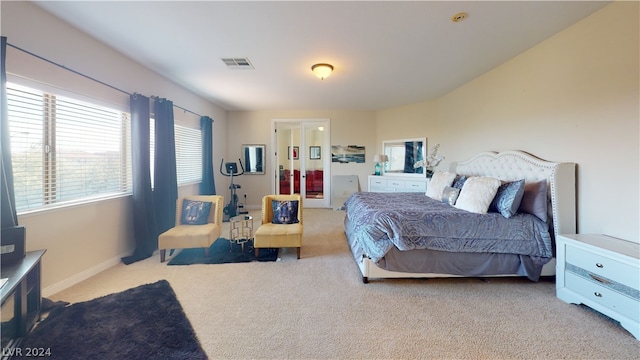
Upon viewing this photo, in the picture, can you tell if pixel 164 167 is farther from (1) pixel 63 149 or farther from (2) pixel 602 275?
(2) pixel 602 275

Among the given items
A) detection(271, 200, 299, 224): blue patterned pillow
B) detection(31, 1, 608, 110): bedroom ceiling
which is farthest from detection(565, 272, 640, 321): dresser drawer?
A: detection(271, 200, 299, 224): blue patterned pillow

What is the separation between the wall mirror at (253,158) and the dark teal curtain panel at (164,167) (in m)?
2.58

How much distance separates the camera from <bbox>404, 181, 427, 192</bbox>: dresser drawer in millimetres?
5035

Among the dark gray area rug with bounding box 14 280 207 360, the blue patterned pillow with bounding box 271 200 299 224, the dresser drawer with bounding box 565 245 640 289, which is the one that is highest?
the blue patterned pillow with bounding box 271 200 299 224

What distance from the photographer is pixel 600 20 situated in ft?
7.00

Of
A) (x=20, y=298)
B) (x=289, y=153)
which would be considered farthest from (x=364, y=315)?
(x=289, y=153)

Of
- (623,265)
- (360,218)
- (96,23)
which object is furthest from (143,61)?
(623,265)

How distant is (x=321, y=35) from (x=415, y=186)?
3737 mm

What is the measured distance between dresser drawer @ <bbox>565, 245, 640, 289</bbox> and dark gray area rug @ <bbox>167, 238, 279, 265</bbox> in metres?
2.94

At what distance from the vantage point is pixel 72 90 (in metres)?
2.36

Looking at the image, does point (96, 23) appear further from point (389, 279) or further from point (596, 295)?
point (596, 295)

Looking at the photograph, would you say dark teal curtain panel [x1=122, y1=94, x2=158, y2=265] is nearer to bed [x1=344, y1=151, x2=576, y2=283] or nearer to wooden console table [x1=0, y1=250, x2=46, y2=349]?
wooden console table [x1=0, y1=250, x2=46, y2=349]

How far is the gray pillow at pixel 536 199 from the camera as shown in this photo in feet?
7.88

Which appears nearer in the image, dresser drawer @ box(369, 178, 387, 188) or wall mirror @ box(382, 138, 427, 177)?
wall mirror @ box(382, 138, 427, 177)
